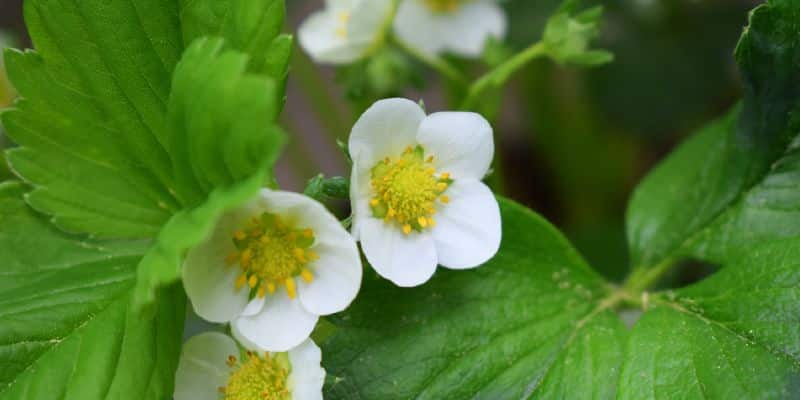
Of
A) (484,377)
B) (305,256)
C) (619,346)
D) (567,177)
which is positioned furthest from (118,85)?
(567,177)

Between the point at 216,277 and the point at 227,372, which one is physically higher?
the point at 216,277

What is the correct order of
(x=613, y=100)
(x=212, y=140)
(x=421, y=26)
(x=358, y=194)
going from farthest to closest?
(x=613, y=100) → (x=421, y=26) → (x=358, y=194) → (x=212, y=140)

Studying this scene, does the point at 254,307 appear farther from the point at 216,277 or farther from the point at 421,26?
the point at 421,26

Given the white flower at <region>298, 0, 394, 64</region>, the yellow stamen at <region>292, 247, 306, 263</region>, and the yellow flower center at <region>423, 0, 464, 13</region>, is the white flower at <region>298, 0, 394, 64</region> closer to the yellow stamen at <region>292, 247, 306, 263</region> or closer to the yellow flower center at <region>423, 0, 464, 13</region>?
the yellow flower center at <region>423, 0, 464, 13</region>

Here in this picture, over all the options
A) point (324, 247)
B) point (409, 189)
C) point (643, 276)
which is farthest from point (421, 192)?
point (643, 276)

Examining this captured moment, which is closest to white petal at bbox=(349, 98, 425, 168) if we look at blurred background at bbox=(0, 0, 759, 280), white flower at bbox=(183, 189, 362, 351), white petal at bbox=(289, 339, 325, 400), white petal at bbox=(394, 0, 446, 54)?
white flower at bbox=(183, 189, 362, 351)

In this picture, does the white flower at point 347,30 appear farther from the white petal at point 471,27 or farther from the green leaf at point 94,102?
the green leaf at point 94,102
